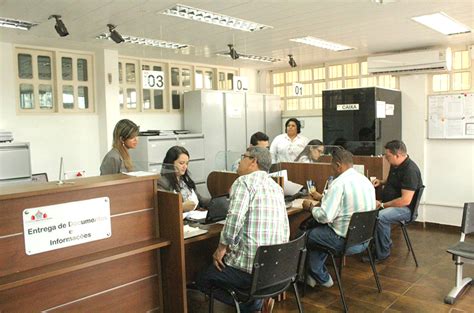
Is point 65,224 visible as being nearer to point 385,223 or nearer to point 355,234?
point 355,234

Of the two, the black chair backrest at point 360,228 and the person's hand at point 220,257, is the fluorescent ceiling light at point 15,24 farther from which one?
the black chair backrest at point 360,228

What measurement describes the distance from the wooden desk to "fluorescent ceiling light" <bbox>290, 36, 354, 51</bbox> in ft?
11.0

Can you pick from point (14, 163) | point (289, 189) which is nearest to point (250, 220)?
point (289, 189)

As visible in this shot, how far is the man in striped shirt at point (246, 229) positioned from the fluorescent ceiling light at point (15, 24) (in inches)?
120

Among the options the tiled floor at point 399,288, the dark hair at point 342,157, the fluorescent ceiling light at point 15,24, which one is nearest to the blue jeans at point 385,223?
the tiled floor at point 399,288

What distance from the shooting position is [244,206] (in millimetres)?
2533

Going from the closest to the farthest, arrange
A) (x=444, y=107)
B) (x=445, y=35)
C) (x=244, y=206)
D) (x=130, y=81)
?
(x=244, y=206)
(x=445, y=35)
(x=444, y=107)
(x=130, y=81)

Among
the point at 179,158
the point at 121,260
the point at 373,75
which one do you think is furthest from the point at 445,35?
the point at 121,260

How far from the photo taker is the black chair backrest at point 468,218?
3553 millimetres

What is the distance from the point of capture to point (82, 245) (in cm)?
242

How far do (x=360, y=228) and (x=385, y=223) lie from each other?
1.16m

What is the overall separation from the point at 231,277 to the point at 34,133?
12.9 ft

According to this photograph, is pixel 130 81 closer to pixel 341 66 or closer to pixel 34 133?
pixel 34 133

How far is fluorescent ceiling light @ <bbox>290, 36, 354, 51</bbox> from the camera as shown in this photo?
17.4 ft
